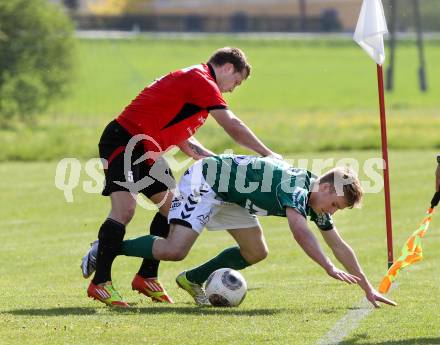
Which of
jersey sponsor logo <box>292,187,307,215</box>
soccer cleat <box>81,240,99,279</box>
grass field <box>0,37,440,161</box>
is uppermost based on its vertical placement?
jersey sponsor logo <box>292,187,307,215</box>

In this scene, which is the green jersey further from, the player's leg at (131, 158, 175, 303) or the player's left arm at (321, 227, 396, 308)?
the player's leg at (131, 158, 175, 303)

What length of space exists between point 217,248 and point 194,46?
50.3m

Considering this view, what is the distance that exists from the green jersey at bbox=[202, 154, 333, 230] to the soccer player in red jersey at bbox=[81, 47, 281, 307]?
256mm

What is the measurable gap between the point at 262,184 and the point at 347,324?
1.21 metres

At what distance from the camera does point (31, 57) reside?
2761cm

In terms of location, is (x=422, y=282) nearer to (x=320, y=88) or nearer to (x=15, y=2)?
(x=15, y=2)

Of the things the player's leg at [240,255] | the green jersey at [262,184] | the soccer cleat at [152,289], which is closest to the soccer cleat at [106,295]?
the soccer cleat at [152,289]

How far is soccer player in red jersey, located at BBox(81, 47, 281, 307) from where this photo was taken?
8.36 m

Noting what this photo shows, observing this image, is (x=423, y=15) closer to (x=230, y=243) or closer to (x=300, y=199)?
(x=230, y=243)

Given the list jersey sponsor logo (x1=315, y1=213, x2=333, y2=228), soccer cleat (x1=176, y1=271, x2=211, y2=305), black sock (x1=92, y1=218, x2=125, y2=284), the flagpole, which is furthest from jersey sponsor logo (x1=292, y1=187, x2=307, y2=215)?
the flagpole

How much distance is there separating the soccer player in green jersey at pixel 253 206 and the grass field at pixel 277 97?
Answer: 15773mm

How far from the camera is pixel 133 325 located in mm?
7359

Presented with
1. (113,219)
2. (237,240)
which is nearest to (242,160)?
(237,240)

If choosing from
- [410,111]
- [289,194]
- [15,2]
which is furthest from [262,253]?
[410,111]
